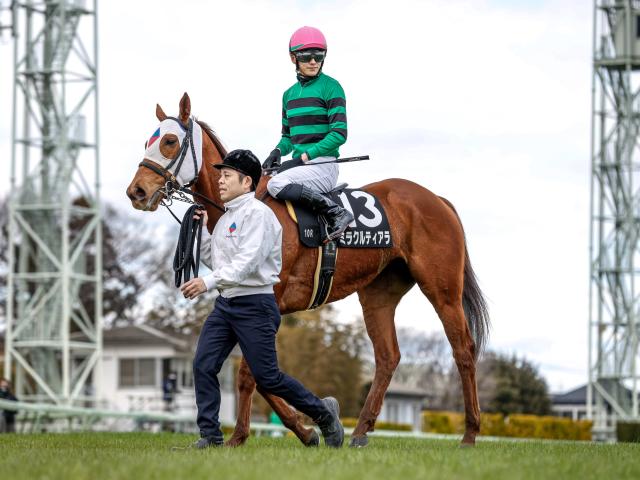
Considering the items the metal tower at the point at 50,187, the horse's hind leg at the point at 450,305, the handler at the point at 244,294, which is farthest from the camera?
the metal tower at the point at 50,187

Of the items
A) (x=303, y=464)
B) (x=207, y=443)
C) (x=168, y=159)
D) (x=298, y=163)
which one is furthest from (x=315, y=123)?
(x=303, y=464)

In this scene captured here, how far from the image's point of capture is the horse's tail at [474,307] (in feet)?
37.7

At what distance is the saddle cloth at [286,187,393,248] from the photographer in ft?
32.5

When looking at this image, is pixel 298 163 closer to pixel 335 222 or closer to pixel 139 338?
pixel 335 222

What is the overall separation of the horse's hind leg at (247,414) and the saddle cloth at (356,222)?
3.89ft

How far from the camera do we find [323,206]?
9914 millimetres

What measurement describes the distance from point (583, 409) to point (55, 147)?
63428 mm

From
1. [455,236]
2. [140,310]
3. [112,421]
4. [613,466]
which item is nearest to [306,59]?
[455,236]

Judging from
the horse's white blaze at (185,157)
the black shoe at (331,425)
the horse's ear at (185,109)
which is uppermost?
the horse's ear at (185,109)

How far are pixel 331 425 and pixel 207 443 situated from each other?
95 centimetres

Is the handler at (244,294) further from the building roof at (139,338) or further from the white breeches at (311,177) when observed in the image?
the building roof at (139,338)

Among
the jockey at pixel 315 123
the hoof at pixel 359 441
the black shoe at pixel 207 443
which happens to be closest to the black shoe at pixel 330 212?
the jockey at pixel 315 123

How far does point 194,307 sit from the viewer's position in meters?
65.2

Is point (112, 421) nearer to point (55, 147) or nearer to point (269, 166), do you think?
point (55, 147)
